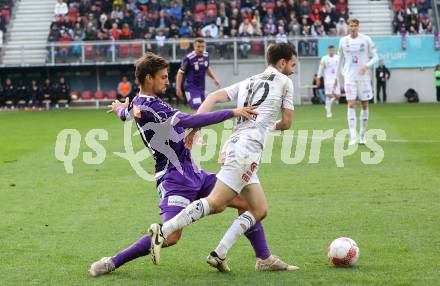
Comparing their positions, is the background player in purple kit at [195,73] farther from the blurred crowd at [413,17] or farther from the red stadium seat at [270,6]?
the red stadium seat at [270,6]

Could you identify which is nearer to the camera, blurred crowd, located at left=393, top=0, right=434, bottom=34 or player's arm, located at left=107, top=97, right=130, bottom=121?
player's arm, located at left=107, top=97, right=130, bottom=121

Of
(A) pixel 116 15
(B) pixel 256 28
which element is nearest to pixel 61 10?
(A) pixel 116 15

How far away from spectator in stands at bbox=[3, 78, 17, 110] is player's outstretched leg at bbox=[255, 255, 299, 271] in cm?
3646

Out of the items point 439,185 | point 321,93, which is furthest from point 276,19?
point 439,185

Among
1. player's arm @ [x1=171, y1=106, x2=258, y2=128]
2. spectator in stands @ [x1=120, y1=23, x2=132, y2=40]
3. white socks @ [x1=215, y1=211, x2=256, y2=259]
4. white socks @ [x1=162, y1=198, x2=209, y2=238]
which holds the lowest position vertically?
spectator in stands @ [x1=120, y1=23, x2=132, y2=40]

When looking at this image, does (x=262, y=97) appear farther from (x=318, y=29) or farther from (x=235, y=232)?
(x=318, y=29)

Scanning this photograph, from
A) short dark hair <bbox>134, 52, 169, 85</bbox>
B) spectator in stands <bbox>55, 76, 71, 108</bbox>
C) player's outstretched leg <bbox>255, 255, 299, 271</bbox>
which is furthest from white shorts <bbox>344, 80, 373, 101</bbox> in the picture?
spectator in stands <bbox>55, 76, 71, 108</bbox>

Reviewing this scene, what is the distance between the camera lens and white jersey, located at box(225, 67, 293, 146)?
8078mm

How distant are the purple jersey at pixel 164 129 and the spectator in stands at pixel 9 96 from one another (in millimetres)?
36025

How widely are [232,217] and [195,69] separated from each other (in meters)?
11.4

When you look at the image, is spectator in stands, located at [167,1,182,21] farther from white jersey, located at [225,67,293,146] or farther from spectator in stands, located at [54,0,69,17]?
white jersey, located at [225,67,293,146]

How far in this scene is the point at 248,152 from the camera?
793 centimetres

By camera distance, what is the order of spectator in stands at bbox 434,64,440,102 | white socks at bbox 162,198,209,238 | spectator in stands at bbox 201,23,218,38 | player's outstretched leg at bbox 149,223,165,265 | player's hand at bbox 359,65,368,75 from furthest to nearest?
spectator in stands at bbox 201,23,218,38 < spectator in stands at bbox 434,64,440,102 < player's hand at bbox 359,65,368,75 < white socks at bbox 162,198,209,238 < player's outstretched leg at bbox 149,223,165,265

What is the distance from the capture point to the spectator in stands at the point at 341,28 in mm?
43941
